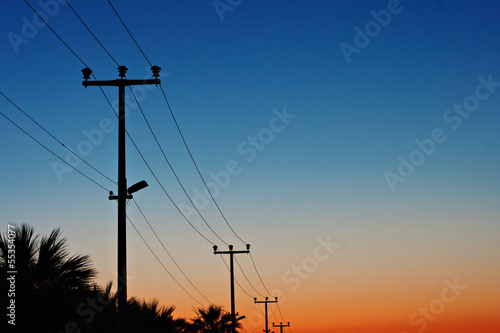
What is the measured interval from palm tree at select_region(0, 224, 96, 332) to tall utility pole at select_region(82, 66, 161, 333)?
1965 mm

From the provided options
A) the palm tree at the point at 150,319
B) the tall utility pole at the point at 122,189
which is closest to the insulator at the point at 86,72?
the tall utility pole at the point at 122,189

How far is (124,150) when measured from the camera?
1784 cm

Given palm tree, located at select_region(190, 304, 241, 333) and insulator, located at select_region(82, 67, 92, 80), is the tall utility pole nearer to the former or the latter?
insulator, located at select_region(82, 67, 92, 80)

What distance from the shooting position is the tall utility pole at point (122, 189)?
54.2 feet

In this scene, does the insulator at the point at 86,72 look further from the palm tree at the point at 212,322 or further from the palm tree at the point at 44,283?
the palm tree at the point at 212,322

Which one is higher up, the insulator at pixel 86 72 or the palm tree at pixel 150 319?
the insulator at pixel 86 72

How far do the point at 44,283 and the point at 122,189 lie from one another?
3534 millimetres

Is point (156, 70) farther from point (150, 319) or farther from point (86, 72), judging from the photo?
point (150, 319)

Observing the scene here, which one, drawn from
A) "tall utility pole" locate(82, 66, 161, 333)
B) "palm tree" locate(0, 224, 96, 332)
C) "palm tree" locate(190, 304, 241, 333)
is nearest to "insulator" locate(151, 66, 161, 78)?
"tall utility pole" locate(82, 66, 161, 333)

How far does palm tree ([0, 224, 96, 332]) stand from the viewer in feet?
54.1

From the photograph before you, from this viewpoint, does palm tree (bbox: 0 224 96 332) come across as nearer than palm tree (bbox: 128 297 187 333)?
Yes

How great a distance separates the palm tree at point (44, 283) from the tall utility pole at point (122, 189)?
196 centimetres

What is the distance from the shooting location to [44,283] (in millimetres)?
17484

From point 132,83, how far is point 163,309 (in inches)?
582
